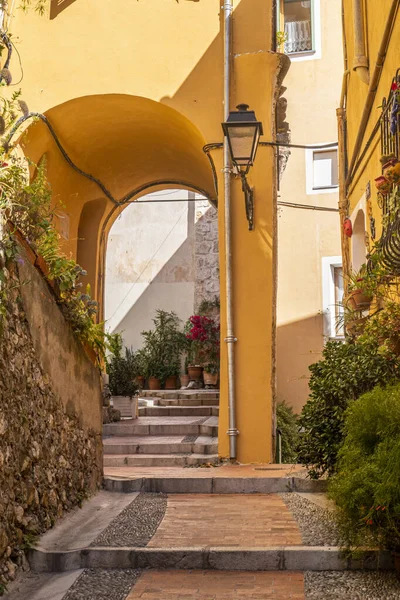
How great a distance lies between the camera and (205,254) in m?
17.7

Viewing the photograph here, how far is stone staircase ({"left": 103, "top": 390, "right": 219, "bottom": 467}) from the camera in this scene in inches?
304

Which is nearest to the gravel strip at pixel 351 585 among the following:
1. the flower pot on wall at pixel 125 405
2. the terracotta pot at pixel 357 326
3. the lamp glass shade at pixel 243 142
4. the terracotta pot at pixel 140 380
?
the terracotta pot at pixel 357 326

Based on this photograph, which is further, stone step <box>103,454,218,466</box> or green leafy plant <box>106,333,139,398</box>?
green leafy plant <box>106,333,139,398</box>

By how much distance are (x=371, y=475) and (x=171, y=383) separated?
1255cm

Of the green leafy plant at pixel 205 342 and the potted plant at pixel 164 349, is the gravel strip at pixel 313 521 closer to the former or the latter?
the green leafy plant at pixel 205 342

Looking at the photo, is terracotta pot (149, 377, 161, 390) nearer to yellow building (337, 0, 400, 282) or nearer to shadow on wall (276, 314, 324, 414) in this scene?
shadow on wall (276, 314, 324, 414)

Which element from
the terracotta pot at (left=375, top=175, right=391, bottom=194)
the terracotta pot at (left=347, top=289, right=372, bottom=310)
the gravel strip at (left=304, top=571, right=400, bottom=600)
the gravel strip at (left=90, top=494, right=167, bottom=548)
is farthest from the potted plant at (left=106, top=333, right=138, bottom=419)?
the gravel strip at (left=304, top=571, right=400, bottom=600)

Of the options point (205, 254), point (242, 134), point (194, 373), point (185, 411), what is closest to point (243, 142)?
point (242, 134)

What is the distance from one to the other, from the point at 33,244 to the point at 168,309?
12.9 metres

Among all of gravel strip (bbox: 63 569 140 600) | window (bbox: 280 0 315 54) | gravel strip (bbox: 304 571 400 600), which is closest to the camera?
gravel strip (bbox: 304 571 400 600)

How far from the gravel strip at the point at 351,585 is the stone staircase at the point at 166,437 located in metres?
3.63

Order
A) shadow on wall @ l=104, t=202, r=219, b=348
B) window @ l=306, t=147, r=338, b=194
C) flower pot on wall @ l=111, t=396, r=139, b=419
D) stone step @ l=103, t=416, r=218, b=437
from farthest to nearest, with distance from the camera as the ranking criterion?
1. shadow on wall @ l=104, t=202, r=219, b=348
2. window @ l=306, t=147, r=338, b=194
3. flower pot on wall @ l=111, t=396, r=139, b=419
4. stone step @ l=103, t=416, r=218, b=437

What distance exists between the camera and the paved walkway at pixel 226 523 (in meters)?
4.51

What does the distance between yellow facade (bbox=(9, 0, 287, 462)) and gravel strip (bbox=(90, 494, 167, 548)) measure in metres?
2.04
